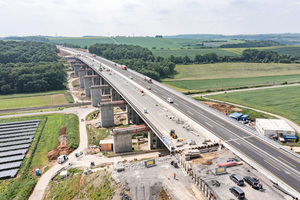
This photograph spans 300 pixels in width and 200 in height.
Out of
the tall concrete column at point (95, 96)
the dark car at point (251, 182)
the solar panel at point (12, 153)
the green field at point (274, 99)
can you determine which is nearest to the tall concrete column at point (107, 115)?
the tall concrete column at point (95, 96)

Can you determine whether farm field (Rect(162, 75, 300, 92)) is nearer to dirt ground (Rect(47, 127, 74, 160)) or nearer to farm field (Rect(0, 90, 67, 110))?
farm field (Rect(0, 90, 67, 110))

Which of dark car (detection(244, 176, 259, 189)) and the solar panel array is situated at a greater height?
dark car (detection(244, 176, 259, 189))

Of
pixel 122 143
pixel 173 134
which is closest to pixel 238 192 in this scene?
pixel 173 134

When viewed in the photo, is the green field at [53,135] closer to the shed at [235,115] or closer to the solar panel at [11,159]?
the solar panel at [11,159]

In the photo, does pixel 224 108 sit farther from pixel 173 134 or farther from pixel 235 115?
pixel 173 134

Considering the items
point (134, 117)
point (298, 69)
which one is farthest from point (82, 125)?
point (298, 69)

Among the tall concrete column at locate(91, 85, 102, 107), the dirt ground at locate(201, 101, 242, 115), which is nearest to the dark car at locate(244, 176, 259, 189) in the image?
the dirt ground at locate(201, 101, 242, 115)

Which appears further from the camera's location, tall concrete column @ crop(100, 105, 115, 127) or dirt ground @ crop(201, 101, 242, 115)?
dirt ground @ crop(201, 101, 242, 115)
